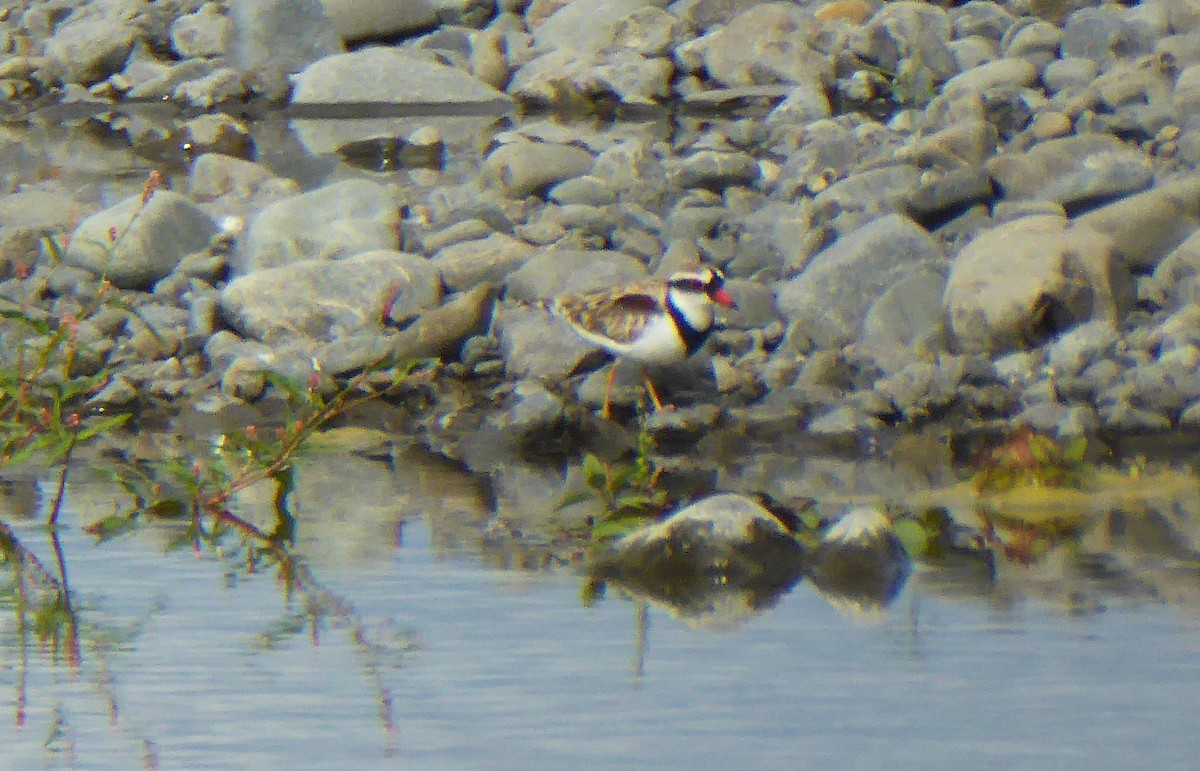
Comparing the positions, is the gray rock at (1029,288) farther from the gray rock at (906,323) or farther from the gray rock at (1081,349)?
the gray rock at (1081,349)

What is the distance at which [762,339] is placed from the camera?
1166 cm

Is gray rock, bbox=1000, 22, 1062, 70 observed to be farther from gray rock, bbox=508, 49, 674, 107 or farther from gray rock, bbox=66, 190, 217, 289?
gray rock, bbox=66, 190, 217, 289

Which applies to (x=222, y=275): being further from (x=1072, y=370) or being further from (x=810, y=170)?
(x=1072, y=370)

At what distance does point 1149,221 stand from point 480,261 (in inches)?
137

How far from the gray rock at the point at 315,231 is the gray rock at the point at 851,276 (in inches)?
104

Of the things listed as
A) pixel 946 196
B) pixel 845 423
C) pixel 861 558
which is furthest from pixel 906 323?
pixel 861 558

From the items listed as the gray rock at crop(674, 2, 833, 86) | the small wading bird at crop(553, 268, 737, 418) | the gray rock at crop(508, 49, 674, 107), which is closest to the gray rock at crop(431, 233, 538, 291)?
the small wading bird at crop(553, 268, 737, 418)

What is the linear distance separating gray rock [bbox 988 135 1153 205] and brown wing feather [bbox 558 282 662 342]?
287 cm

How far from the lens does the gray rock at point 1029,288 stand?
11023mm

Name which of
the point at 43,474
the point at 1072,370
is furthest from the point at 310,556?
the point at 1072,370

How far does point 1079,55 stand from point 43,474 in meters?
10.0

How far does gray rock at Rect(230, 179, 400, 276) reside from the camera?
13383mm

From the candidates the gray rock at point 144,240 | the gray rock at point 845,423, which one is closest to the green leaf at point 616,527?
the gray rock at point 845,423

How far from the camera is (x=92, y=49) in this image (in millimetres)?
25406
